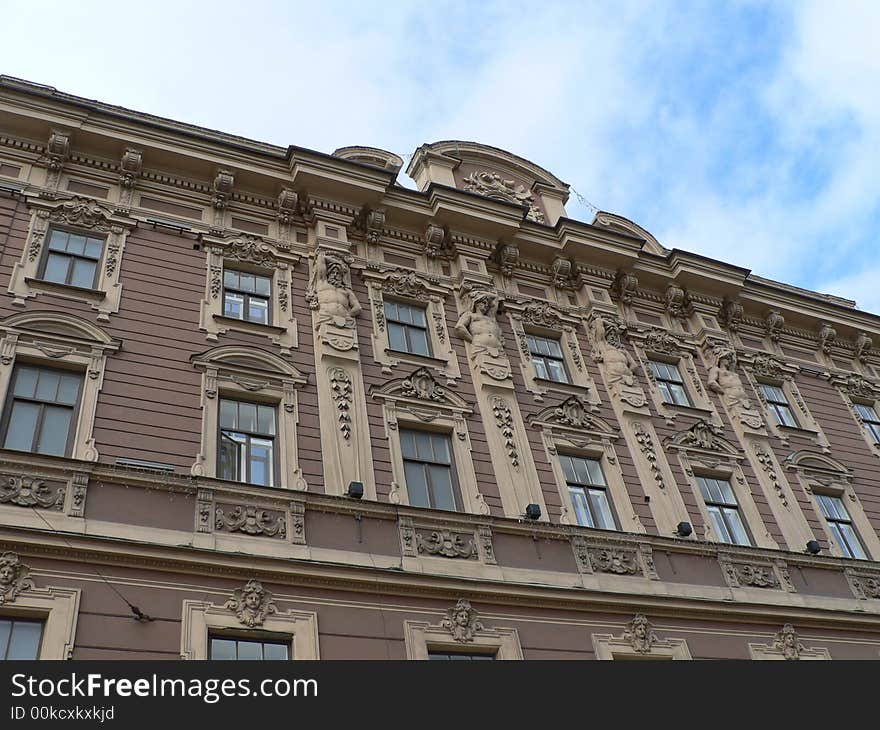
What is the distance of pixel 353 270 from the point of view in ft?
52.4

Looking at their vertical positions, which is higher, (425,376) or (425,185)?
(425,185)

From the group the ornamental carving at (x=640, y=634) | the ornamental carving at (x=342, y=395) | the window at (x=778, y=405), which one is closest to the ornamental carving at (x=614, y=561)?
the ornamental carving at (x=640, y=634)

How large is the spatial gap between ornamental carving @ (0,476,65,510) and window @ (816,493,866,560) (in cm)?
1360

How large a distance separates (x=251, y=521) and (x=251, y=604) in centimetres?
123

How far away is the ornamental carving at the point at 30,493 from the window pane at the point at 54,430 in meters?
0.73

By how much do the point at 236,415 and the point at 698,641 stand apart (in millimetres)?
7779

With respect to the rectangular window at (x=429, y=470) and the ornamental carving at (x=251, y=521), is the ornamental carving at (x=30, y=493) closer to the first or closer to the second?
the ornamental carving at (x=251, y=521)

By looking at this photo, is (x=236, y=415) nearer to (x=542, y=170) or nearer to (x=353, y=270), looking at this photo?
(x=353, y=270)

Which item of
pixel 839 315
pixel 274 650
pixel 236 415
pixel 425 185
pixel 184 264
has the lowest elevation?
pixel 274 650

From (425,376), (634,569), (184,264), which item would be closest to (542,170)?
(425,376)

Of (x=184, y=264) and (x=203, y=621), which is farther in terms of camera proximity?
(x=184, y=264)

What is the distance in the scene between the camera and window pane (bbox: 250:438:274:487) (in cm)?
1190

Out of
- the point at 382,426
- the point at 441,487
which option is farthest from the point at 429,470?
the point at 382,426

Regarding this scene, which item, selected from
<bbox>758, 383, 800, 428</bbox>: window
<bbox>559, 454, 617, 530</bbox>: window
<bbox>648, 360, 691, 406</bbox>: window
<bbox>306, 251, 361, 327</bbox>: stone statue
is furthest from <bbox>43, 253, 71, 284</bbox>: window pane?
<bbox>758, 383, 800, 428</bbox>: window
